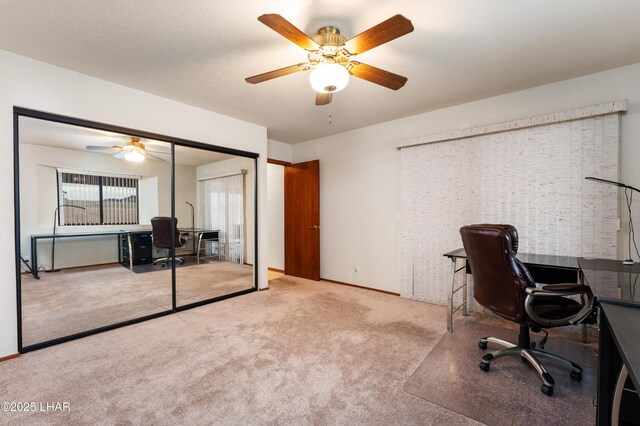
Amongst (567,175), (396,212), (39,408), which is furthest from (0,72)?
(567,175)

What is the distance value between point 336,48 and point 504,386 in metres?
2.66

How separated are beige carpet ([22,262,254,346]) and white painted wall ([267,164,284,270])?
1.56m

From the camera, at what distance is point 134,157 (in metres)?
3.15

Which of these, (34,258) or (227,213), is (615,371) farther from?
(227,213)

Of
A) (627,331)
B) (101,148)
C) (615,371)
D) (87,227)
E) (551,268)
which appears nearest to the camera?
(627,331)

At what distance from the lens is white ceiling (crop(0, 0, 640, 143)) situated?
71.7 inches

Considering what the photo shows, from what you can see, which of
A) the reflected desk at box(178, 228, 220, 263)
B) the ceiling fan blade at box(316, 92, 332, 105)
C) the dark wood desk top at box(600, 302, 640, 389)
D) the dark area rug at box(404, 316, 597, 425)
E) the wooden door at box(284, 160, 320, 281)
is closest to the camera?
the dark wood desk top at box(600, 302, 640, 389)

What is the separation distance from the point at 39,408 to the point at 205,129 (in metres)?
2.99

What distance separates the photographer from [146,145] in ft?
10.5

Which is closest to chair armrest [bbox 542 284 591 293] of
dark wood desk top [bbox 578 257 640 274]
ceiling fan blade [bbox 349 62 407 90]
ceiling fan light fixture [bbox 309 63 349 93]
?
dark wood desk top [bbox 578 257 640 274]

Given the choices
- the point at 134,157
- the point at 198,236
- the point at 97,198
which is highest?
the point at 134,157

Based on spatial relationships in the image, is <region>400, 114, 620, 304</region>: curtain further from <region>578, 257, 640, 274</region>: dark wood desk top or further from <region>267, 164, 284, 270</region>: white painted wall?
<region>267, 164, 284, 270</region>: white painted wall

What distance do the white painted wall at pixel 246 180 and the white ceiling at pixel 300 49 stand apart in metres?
1.06

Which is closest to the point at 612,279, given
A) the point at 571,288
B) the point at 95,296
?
the point at 571,288
